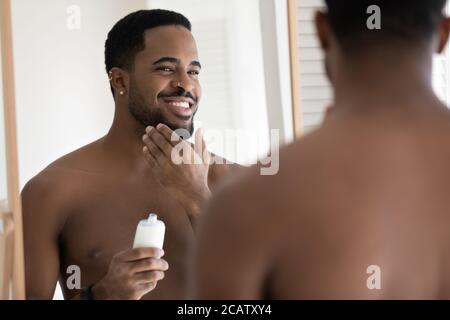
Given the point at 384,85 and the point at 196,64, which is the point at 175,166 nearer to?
the point at 196,64

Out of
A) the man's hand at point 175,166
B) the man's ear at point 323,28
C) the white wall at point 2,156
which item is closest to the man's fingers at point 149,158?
the man's hand at point 175,166

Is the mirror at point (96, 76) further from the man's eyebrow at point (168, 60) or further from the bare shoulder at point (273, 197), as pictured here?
the bare shoulder at point (273, 197)

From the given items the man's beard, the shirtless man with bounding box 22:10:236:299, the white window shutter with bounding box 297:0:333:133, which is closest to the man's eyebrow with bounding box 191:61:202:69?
the shirtless man with bounding box 22:10:236:299

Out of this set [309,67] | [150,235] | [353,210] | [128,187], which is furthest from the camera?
[309,67]

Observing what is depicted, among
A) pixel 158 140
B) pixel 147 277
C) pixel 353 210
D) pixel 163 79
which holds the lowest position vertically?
pixel 147 277

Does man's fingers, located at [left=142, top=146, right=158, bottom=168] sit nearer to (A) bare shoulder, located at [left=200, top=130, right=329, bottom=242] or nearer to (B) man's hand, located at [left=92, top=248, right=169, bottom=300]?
(B) man's hand, located at [left=92, top=248, right=169, bottom=300]

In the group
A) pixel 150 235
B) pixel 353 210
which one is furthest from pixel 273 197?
pixel 150 235

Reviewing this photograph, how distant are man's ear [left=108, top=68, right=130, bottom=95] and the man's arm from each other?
0.23 metres

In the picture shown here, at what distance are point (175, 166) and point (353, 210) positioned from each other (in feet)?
2.28

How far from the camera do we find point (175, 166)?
3.95 ft

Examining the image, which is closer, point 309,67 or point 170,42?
point 170,42

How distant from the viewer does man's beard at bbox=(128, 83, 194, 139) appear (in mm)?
1211
